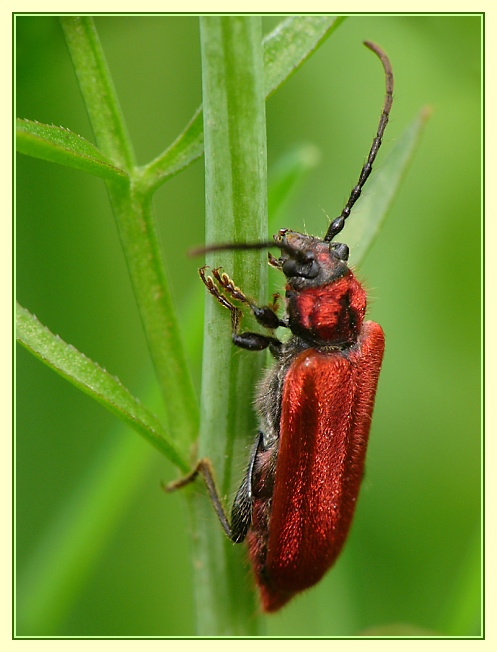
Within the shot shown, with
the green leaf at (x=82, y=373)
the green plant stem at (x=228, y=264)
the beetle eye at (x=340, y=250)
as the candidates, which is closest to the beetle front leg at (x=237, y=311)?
the green plant stem at (x=228, y=264)

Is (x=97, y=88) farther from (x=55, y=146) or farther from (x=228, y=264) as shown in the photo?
(x=228, y=264)

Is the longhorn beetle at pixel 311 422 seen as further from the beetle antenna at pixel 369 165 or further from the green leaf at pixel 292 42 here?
the green leaf at pixel 292 42

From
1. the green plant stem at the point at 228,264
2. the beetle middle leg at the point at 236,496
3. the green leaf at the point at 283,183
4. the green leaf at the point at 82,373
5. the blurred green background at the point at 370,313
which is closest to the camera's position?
the green plant stem at the point at 228,264

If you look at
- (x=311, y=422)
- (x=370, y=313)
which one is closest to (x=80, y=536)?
(x=311, y=422)

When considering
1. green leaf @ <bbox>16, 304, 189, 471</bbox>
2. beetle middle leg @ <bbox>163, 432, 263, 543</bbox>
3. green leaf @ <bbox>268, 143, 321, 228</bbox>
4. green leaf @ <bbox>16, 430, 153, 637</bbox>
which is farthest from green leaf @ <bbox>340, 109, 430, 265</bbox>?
green leaf @ <bbox>16, 430, 153, 637</bbox>

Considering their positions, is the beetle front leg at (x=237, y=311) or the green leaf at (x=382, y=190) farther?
the green leaf at (x=382, y=190)

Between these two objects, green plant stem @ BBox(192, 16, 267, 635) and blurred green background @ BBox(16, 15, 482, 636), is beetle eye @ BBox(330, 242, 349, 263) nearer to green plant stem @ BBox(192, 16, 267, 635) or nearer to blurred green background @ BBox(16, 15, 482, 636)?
blurred green background @ BBox(16, 15, 482, 636)

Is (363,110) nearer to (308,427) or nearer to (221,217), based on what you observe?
(308,427)

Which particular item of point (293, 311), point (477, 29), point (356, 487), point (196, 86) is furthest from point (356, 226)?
point (196, 86)
